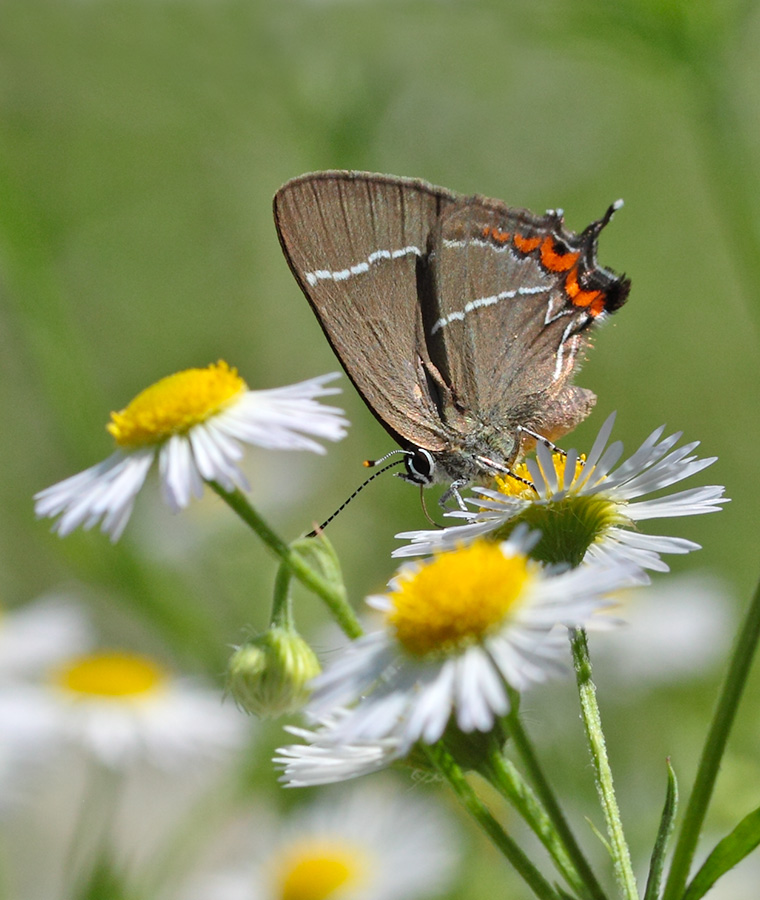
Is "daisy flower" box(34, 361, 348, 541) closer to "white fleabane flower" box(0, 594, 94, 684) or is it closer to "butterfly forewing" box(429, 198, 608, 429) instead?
"butterfly forewing" box(429, 198, 608, 429)

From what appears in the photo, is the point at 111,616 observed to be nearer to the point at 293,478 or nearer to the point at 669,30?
the point at 293,478

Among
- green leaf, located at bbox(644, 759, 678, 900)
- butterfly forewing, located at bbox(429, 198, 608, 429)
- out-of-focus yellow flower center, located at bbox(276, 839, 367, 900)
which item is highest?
butterfly forewing, located at bbox(429, 198, 608, 429)

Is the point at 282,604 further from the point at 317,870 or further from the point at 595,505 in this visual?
the point at 317,870

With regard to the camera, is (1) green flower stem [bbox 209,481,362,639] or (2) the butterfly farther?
(2) the butterfly

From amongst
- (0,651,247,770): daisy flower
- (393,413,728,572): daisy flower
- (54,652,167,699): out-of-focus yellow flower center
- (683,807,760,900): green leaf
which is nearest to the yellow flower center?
(393,413,728,572): daisy flower

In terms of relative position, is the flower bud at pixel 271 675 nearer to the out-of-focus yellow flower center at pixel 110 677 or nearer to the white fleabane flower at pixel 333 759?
the white fleabane flower at pixel 333 759

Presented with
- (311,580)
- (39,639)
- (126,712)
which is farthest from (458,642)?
(39,639)
